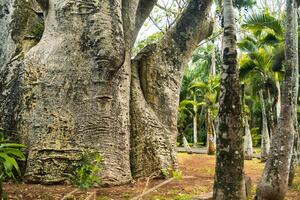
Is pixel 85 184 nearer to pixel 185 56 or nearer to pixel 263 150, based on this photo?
pixel 185 56

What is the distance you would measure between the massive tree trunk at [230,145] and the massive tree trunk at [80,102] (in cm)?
233

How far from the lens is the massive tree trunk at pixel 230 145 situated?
13.8 feet

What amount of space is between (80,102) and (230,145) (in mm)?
2856

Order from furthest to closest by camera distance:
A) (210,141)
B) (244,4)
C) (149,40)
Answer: (210,141)
(149,40)
(244,4)

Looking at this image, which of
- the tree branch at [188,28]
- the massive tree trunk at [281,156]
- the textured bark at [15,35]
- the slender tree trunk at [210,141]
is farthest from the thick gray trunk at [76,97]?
the slender tree trunk at [210,141]

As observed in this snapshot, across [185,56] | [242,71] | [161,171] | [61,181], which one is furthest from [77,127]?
[242,71]

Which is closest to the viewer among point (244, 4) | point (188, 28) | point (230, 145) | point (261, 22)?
point (230, 145)

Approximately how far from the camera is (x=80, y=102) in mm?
6301

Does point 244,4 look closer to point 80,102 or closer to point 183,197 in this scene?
point 80,102

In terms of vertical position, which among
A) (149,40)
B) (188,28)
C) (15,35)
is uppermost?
(149,40)

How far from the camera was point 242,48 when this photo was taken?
51.0 feet

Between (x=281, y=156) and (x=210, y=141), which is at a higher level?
(x=210, y=141)

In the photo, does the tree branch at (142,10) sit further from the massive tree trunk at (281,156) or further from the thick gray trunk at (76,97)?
the massive tree trunk at (281,156)

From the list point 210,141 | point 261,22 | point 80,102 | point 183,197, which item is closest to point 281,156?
point 183,197
